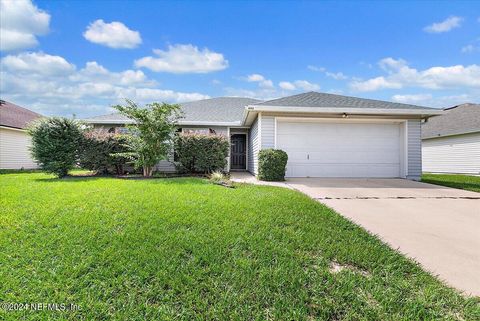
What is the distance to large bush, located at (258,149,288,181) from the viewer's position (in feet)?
29.6

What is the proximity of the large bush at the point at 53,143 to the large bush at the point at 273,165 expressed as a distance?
22.8ft

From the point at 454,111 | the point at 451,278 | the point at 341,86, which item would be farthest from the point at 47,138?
the point at 454,111

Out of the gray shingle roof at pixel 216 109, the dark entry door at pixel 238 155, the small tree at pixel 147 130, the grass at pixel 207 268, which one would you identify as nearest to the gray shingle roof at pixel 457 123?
the dark entry door at pixel 238 155

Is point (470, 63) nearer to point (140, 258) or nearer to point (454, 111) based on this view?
point (454, 111)

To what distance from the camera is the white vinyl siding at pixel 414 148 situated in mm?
10109

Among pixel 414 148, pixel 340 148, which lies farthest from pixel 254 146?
pixel 414 148

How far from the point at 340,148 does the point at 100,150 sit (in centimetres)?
959

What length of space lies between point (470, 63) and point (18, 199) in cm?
2232

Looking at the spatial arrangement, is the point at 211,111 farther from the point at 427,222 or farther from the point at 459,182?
the point at 427,222

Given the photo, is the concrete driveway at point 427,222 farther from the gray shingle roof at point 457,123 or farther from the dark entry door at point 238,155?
the gray shingle roof at point 457,123

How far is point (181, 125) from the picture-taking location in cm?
1297

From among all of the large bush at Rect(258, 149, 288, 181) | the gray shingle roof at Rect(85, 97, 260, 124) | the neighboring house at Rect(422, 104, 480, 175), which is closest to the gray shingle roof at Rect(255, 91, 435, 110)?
the large bush at Rect(258, 149, 288, 181)

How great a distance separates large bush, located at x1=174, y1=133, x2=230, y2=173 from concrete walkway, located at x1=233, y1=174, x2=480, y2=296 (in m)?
4.71

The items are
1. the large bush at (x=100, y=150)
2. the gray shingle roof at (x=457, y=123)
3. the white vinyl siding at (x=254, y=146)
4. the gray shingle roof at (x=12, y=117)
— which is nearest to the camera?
the large bush at (x=100, y=150)
